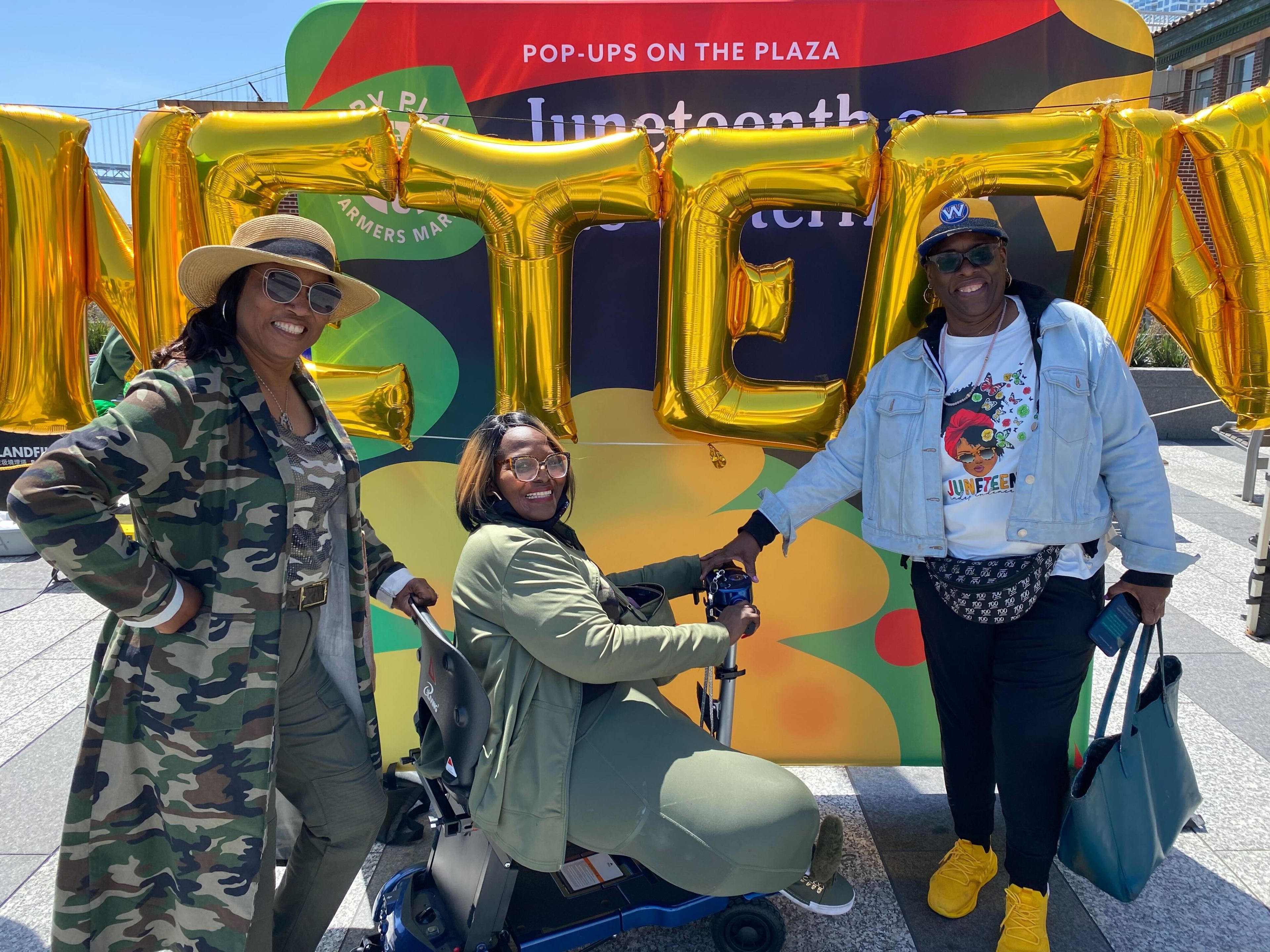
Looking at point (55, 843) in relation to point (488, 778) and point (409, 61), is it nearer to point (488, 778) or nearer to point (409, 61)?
point (488, 778)

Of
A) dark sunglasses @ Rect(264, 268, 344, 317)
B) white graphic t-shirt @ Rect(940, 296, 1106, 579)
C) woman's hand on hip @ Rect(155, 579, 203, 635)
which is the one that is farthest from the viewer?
white graphic t-shirt @ Rect(940, 296, 1106, 579)

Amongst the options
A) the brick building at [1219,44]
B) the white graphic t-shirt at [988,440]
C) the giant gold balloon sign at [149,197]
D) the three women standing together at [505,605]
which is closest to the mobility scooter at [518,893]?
the three women standing together at [505,605]

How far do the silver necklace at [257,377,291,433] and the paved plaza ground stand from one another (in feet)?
5.21

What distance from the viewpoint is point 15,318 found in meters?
2.55

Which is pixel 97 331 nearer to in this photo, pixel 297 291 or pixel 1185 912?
pixel 297 291

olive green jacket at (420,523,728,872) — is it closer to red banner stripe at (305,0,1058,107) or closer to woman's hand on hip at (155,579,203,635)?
woman's hand on hip at (155,579,203,635)

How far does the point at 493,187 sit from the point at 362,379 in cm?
77

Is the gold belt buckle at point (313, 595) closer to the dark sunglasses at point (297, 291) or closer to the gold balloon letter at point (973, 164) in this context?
the dark sunglasses at point (297, 291)

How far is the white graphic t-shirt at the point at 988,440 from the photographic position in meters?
2.28

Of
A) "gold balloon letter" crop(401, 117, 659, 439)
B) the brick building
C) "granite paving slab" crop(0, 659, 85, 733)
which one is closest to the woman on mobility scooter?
"gold balloon letter" crop(401, 117, 659, 439)

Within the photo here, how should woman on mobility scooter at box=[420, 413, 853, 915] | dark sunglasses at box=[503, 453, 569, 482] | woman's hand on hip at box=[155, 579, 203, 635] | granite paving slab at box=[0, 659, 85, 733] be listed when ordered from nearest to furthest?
woman's hand on hip at box=[155, 579, 203, 635] → woman on mobility scooter at box=[420, 413, 853, 915] → dark sunglasses at box=[503, 453, 569, 482] → granite paving slab at box=[0, 659, 85, 733]

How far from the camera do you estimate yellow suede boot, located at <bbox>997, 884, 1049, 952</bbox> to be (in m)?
2.43

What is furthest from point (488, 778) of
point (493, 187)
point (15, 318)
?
point (15, 318)

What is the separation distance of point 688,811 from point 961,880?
1.17 m
